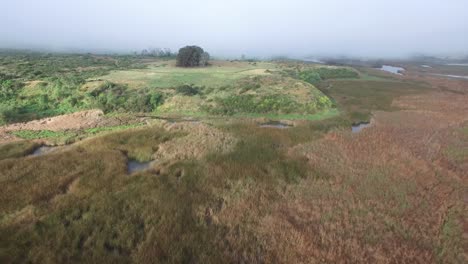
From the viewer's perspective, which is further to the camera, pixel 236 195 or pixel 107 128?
pixel 107 128

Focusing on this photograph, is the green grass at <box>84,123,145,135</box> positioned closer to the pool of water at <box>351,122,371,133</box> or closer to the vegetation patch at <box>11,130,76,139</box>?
the vegetation patch at <box>11,130,76,139</box>

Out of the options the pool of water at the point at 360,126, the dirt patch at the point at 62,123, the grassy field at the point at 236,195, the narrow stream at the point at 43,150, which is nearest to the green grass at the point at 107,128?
the grassy field at the point at 236,195

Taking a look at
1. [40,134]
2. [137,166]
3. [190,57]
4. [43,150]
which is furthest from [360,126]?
[190,57]

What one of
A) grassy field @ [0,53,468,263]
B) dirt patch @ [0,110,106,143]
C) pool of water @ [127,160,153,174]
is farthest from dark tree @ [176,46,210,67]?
pool of water @ [127,160,153,174]

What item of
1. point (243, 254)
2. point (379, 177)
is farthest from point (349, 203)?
point (243, 254)

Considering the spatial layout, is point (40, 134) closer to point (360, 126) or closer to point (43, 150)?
point (43, 150)

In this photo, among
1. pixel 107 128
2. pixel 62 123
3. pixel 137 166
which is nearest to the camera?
pixel 137 166
